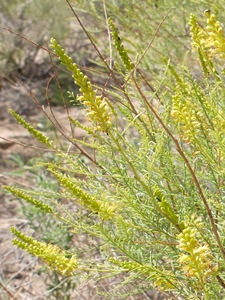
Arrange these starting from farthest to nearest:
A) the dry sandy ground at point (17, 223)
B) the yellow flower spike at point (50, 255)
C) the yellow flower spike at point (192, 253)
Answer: the dry sandy ground at point (17, 223) < the yellow flower spike at point (50, 255) < the yellow flower spike at point (192, 253)

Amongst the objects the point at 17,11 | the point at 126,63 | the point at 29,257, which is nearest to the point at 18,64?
the point at 17,11

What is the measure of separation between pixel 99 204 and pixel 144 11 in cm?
173

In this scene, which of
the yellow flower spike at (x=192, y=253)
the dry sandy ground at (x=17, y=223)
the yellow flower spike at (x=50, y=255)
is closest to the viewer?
the yellow flower spike at (x=192, y=253)

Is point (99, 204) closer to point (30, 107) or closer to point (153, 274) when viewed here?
point (153, 274)

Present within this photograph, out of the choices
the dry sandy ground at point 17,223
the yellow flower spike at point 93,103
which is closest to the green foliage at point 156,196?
the yellow flower spike at point 93,103

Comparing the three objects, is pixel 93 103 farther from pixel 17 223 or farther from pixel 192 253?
pixel 17 223

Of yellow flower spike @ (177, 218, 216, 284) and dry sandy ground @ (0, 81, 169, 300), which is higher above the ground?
dry sandy ground @ (0, 81, 169, 300)

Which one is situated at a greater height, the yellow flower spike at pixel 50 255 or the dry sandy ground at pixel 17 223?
the dry sandy ground at pixel 17 223

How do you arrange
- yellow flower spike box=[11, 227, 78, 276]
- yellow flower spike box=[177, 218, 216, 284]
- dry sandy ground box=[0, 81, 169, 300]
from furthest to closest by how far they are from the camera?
dry sandy ground box=[0, 81, 169, 300], yellow flower spike box=[11, 227, 78, 276], yellow flower spike box=[177, 218, 216, 284]

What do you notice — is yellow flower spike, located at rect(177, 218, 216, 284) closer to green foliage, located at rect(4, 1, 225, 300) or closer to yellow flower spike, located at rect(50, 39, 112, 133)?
green foliage, located at rect(4, 1, 225, 300)

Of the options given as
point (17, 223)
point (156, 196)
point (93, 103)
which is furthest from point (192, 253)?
point (17, 223)

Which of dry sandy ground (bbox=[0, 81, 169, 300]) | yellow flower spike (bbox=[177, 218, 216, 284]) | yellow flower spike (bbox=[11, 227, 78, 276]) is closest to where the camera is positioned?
yellow flower spike (bbox=[177, 218, 216, 284])

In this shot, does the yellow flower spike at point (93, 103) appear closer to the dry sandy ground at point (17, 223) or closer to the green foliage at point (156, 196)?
the green foliage at point (156, 196)

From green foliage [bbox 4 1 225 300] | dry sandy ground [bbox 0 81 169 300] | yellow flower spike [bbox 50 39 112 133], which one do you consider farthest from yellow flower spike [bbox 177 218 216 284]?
dry sandy ground [bbox 0 81 169 300]
